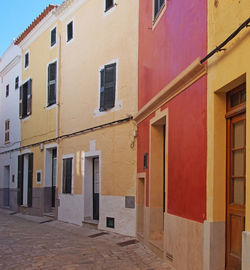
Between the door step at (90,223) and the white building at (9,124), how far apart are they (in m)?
7.86

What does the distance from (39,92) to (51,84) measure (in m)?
1.55

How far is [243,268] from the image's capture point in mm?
4426

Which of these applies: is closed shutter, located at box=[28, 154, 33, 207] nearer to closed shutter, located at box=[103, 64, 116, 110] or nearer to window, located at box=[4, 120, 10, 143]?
window, located at box=[4, 120, 10, 143]

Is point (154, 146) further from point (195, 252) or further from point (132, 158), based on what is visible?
point (195, 252)

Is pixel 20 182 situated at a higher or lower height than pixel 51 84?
lower

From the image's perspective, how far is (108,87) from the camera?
39.0 feet

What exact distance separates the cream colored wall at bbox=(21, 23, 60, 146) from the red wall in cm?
777

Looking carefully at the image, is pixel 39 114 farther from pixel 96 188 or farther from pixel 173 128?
pixel 173 128

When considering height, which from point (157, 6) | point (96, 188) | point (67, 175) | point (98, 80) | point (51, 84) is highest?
point (157, 6)

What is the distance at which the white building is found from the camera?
66.5ft

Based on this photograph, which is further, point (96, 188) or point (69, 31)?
point (69, 31)

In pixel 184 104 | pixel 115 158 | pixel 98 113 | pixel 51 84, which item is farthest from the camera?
pixel 51 84

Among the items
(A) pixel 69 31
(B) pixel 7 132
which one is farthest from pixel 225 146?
(B) pixel 7 132

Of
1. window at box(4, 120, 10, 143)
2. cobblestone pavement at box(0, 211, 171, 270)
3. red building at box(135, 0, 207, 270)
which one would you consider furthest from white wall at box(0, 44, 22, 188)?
red building at box(135, 0, 207, 270)
